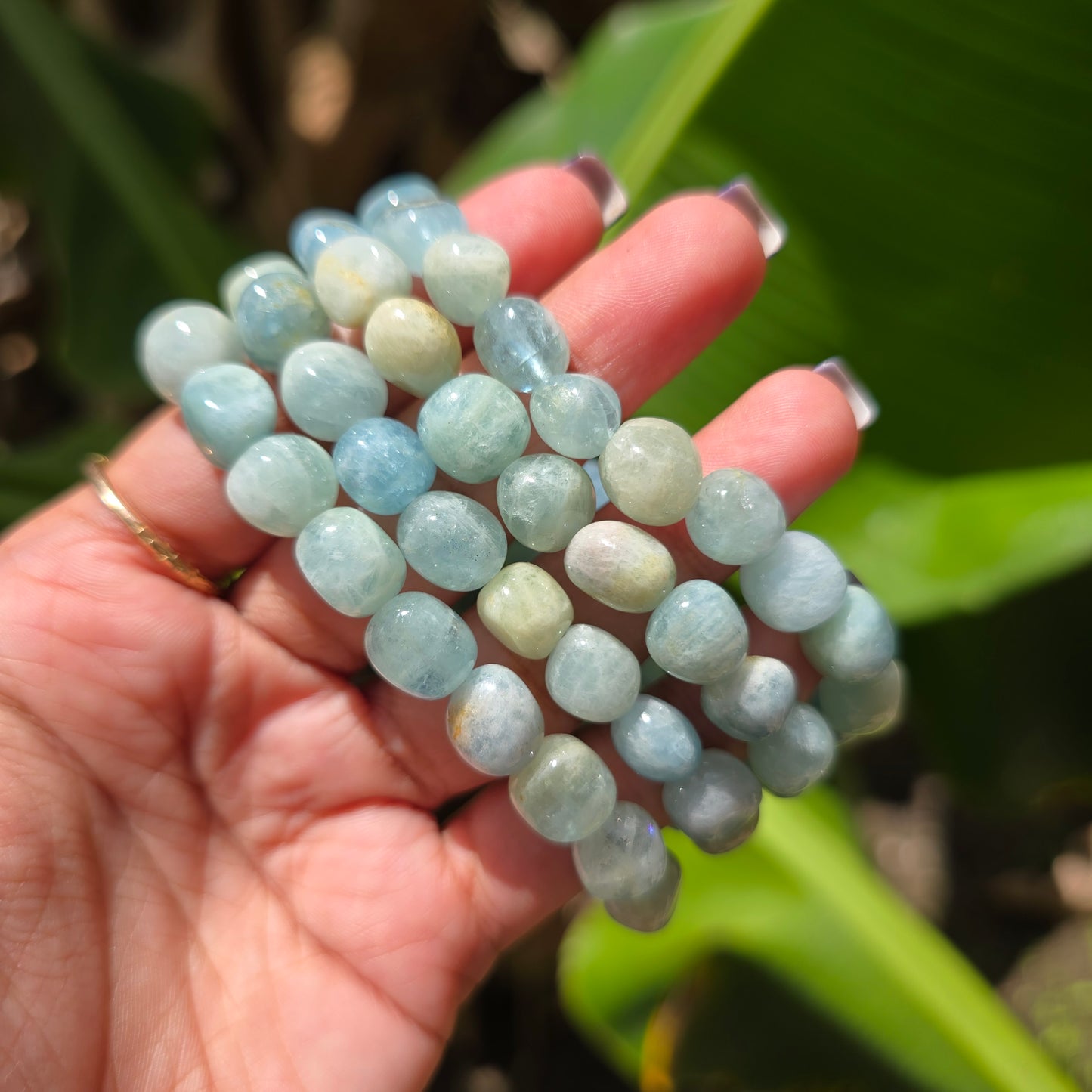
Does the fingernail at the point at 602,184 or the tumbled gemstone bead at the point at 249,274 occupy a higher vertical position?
the tumbled gemstone bead at the point at 249,274

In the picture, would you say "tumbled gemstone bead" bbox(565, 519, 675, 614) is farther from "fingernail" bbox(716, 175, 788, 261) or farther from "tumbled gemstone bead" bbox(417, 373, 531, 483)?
"fingernail" bbox(716, 175, 788, 261)

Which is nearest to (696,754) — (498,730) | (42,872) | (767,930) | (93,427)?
(498,730)

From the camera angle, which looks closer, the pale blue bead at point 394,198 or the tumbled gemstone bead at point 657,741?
the tumbled gemstone bead at point 657,741

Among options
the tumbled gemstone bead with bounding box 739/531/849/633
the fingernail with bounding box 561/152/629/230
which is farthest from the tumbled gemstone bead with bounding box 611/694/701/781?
the fingernail with bounding box 561/152/629/230

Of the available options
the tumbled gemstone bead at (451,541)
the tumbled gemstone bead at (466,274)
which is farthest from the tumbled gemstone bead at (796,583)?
the tumbled gemstone bead at (466,274)

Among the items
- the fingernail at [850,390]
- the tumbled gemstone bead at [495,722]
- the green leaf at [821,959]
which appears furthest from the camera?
the green leaf at [821,959]

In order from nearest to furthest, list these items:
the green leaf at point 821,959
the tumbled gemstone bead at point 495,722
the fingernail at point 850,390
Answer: the tumbled gemstone bead at point 495,722 → the fingernail at point 850,390 → the green leaf at point 821,959

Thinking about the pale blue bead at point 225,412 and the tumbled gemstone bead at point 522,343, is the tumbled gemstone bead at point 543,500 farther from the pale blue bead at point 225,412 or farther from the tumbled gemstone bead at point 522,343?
the pale blue bead at point 225,412
